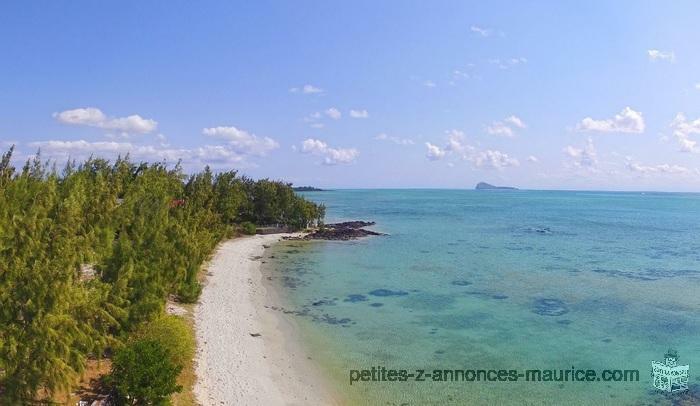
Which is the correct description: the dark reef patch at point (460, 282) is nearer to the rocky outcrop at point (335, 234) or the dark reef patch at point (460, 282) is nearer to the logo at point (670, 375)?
the logo at point (670, 375)

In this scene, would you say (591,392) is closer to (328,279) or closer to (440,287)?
(440,287)

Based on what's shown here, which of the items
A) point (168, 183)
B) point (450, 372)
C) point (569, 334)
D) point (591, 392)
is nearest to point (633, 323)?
point (569, 334)

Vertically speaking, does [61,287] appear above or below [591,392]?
above

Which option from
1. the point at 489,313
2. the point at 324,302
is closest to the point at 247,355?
the point at 324,302

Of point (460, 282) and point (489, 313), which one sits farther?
point (460, 282)

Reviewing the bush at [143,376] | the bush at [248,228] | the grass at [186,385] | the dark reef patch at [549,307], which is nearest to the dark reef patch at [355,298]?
the dark reef patch at [549,307]

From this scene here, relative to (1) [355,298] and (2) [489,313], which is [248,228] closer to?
A: (1) [355,298]
